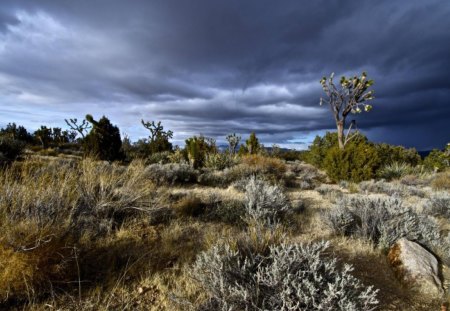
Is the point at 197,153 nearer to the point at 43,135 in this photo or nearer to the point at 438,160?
the point at 438,160

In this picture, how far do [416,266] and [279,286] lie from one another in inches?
88.2

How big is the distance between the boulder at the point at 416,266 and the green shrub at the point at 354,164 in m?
8.94

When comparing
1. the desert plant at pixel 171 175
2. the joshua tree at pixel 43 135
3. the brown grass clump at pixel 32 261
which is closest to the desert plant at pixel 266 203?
the brown grass clump at pixel 32 261

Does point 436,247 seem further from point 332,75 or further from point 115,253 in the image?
point 332,75

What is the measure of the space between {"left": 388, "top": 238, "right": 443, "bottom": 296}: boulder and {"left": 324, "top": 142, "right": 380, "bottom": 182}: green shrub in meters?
8.94

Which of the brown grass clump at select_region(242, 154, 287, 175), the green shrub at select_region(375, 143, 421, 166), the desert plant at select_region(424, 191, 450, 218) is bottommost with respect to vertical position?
the desert plant at select_region(424, 191, 450, 218)

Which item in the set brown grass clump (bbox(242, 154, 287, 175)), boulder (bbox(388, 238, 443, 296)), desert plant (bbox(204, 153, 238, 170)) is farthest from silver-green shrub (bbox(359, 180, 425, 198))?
desert plant (bbox(204, 153, 238, 170))

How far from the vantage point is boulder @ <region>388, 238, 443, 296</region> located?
3.05m

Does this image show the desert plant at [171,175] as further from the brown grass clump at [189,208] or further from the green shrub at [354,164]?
the green shrub at [354,164]

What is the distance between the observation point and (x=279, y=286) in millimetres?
2279

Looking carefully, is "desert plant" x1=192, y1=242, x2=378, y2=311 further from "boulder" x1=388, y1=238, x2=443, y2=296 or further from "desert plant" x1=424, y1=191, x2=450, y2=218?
"desert plant" x1=424, y1=191, x2=450, y2=218

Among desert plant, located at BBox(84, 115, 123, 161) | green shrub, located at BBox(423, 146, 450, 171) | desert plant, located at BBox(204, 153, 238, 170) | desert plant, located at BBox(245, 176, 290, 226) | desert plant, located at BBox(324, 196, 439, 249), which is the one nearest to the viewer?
desert plant, located at BBox(324, 196, 439, 249)

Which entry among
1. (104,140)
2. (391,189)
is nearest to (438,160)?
(391,189)

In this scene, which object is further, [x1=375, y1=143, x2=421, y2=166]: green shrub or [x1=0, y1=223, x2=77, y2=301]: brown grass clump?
[x1=375, y1=143, x2=421, y2=166]: green shrub
